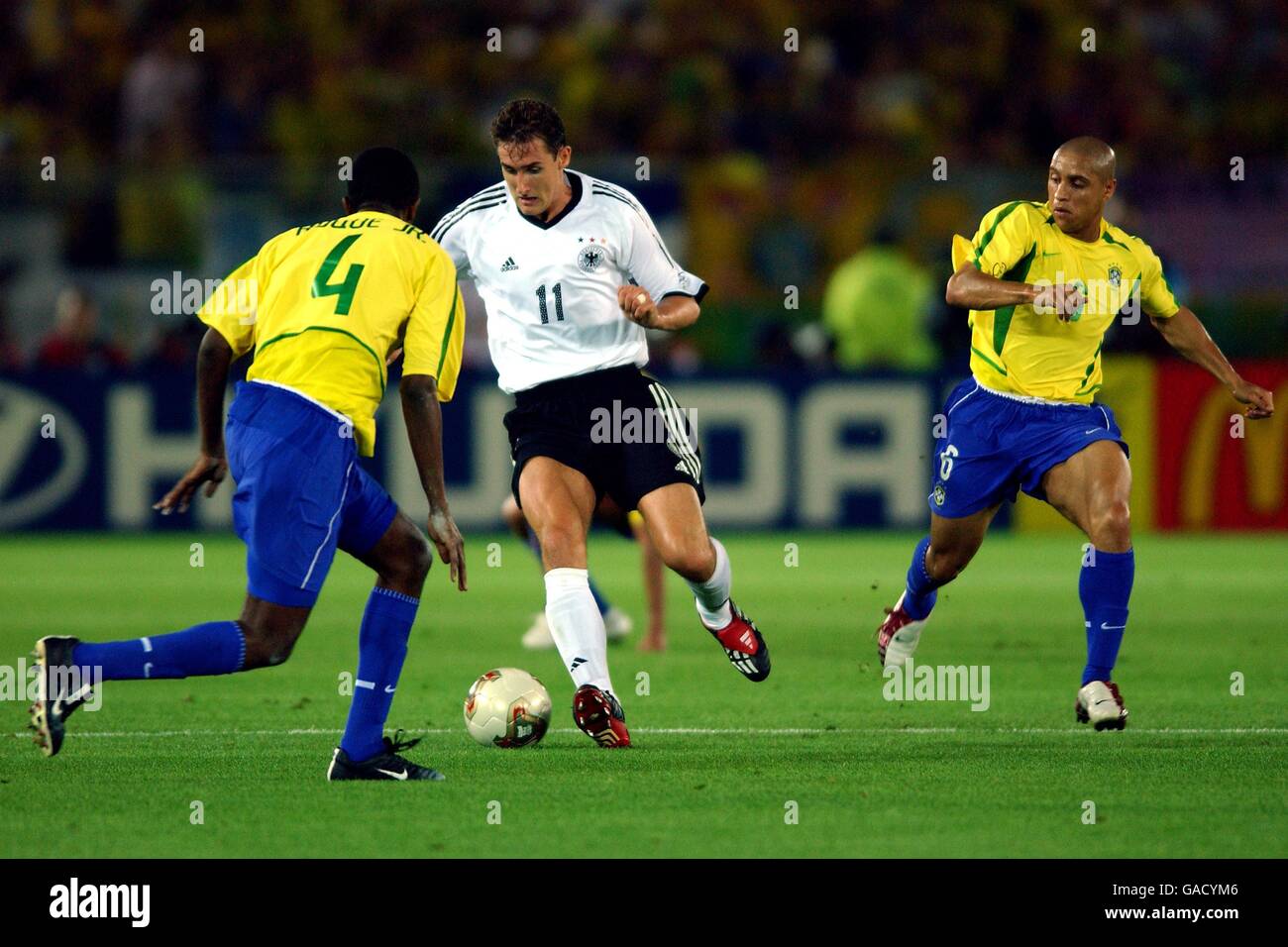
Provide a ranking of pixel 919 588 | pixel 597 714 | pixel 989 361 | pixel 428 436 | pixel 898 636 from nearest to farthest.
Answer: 1. pixel 428 436
2. pixel 597 714
3. pixel 989 361
4. pixel 919 588
5. pixel 898 636

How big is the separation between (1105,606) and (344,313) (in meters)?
3.14

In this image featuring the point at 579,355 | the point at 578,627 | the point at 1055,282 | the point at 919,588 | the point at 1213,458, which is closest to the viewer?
the point at 578,627

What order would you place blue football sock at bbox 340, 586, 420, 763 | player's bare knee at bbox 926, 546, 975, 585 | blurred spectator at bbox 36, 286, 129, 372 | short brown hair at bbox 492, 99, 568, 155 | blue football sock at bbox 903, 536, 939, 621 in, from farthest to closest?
blurred spectator at bbox 36, 286, 129, 372, blue football sock at bbox 903, 536, 939, 621, player's bare knee at bbox 926, 546, 975, 585, short brown hair at bbox 492, 99, 568, 155, blue football sock at bbox 340, 586, 420, 763

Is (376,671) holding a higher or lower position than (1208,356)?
lower

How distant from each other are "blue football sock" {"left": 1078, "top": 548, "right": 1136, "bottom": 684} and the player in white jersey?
1270mm

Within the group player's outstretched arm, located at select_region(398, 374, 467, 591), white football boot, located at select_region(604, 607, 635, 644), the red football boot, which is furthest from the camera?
white football boot, located at select_region(604, 607, 635, 644)

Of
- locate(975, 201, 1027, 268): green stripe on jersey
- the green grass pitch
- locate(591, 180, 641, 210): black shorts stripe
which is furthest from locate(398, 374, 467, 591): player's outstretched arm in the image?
locate(975, 201, 1027, 268): green stripe on jersey

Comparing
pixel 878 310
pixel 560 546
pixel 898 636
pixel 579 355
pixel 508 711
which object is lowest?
pixel 508 711

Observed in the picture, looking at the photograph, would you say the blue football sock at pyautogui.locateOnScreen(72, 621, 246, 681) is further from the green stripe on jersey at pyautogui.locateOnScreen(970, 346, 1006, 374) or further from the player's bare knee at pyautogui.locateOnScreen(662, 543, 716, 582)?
the green stripe on jersey at pyautogui.locateOnScreen(970, 346, 1006, 374)

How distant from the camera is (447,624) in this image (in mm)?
11516

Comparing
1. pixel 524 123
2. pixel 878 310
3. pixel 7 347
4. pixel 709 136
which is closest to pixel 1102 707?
pixel 524 123

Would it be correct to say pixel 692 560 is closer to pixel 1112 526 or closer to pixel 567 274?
pixel 567 274

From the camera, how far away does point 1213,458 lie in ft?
54.5

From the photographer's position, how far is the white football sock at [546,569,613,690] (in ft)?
22.9
